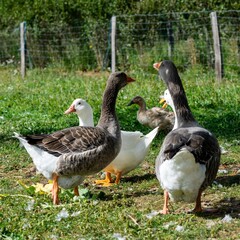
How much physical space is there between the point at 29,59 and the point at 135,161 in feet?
42.0

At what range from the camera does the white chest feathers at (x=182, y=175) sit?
5223mm

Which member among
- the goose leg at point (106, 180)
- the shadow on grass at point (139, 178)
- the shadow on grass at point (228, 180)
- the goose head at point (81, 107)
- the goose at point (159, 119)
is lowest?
the shadow on grass at point (139, 178)

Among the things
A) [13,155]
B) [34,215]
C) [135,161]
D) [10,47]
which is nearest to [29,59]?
[10,47]

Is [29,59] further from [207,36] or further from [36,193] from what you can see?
[36,193]

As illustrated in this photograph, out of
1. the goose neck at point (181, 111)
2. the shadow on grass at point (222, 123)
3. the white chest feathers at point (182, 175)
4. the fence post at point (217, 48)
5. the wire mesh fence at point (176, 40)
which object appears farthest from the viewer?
the wire mesh fence at point (176, 40)

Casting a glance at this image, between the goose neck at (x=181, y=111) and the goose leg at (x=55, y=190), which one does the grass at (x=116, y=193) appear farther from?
the goose neck at (x=181, y=111)

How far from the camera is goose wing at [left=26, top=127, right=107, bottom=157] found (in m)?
6.31

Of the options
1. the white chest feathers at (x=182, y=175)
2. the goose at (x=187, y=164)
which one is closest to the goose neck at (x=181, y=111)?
the goose at (x=187, y=164)

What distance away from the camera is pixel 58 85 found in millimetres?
15125

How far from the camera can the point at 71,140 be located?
6402 millimetres

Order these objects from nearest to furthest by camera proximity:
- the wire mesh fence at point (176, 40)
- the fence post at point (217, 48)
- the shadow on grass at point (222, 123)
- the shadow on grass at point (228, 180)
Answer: the shadow on grass at point (228, 180), the shadow on grass at point (222, 123), the fence post at point (217, 48), the wire mesh fence at point (176, 40)

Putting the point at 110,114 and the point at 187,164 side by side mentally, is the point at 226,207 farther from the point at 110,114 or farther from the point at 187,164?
the point at 110,114

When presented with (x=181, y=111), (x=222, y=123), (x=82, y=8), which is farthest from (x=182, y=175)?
(x=82, y=8)

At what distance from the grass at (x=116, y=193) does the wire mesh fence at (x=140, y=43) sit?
403cm
